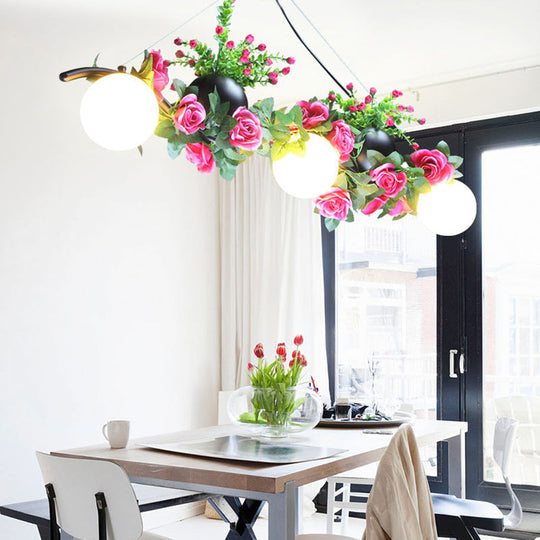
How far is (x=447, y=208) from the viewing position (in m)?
2.56

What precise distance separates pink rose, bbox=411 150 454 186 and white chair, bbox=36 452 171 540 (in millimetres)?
1428

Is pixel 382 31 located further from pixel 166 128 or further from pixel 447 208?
pixel 166 128

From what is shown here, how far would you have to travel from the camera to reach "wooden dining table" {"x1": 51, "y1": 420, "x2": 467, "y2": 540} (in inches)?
69.3

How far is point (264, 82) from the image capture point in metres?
2.39

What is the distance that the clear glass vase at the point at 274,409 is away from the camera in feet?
7.57

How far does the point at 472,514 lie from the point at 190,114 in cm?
169

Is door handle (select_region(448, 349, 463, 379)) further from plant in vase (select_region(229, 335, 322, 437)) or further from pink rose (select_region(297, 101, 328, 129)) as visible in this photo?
pink rose (select_region(297, 101, 328, 129))

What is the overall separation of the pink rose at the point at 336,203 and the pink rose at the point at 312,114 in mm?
322

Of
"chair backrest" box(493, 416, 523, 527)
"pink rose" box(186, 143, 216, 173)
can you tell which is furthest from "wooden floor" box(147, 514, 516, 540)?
"pink rose" box(186, 143, 216, 173)

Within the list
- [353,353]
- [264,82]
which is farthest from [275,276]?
[264,82]

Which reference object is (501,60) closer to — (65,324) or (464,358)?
(464,358)

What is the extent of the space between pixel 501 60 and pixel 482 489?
2.38 metres

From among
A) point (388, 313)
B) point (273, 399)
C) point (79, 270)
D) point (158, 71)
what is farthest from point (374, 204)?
point (388, 313)

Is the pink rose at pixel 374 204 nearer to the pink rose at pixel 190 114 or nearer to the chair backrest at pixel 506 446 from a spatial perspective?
the pink rose at pixel 190 114
